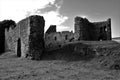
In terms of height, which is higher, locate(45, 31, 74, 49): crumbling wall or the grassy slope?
locate(45, 31, 74, 49): crumbling wall

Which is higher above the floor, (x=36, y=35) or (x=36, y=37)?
(x=36, y=35)

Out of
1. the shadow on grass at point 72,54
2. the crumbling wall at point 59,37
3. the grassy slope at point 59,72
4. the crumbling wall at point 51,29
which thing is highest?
the crumbling wall at point 51,29

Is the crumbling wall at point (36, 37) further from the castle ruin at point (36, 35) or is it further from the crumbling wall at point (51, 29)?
the crumbling wall at point (51, 29)

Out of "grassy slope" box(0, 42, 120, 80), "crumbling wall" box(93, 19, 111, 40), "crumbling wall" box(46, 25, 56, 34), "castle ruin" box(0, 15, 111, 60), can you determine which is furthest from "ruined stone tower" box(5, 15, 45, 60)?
"crumbling wall" box(46, 25, 56, 34)

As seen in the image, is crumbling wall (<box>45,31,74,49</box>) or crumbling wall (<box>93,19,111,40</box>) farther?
crumbling wall (<box>45,31,74,49</box>)

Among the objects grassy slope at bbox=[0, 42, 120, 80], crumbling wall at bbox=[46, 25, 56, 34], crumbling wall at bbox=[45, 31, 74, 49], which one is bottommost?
grassy slope at bbox=[0, 42, 120, 80]

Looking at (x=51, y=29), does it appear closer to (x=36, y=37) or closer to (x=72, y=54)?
(x=36, y=37)

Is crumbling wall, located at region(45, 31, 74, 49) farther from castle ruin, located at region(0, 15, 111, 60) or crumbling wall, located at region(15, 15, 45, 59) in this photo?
crumbling wall, located at region(15, 15, 45, 59)

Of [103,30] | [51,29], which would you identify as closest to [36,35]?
[103,30]

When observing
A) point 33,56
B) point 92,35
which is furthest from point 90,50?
point 92,35

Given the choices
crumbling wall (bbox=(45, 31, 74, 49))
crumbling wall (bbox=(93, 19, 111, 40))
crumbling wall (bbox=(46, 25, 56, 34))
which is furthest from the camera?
crumbling wall (bbox=(46, 25, 56, 34))

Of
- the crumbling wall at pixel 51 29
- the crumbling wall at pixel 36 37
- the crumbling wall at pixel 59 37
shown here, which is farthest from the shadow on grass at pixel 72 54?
the crumbling wall at pixel 51 29

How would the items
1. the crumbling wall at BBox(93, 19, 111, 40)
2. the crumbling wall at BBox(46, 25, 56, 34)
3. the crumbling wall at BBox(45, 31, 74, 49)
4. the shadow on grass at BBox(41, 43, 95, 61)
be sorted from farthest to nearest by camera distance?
the crumbling wall at BBox(46, 25, 56, 34), the crumbling wall at BBox(45, 31, 74, 49), the crumbling wall at BBox(93, 19, 111, 40), the shadow on grass at BBox(41, 43, 95, 61)

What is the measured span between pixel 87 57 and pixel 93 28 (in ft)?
63.9
